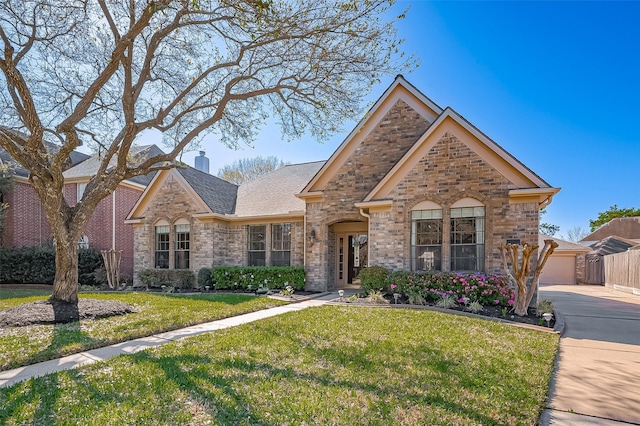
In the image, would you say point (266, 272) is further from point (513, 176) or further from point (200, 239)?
point (513, 176)

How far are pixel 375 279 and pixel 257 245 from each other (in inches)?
253

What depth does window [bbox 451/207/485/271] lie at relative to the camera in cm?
1060

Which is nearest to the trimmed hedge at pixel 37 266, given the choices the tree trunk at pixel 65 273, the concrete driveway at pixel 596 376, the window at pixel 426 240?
the tree trunk at pixel 65 273

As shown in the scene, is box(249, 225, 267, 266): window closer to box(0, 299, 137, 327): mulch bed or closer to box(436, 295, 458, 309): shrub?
box(0, 299, 137, 327): mulch bed

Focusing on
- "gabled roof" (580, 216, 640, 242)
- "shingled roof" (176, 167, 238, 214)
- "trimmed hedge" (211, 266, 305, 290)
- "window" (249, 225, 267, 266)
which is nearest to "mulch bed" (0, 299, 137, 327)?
"trimmed hedge" (211, 266, 305, 290)

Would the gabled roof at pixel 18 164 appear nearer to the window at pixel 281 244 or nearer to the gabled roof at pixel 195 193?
the gabled roof at pixel 195 193

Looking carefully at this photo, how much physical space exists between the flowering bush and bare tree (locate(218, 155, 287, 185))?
2469 cm

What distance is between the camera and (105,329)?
261 inches

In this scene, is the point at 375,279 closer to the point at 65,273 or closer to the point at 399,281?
the point at 399,281

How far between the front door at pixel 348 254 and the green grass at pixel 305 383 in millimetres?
8411

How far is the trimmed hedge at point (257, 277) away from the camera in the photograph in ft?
44.2

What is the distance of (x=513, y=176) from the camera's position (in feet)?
33.7

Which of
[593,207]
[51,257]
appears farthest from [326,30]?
[593,207]

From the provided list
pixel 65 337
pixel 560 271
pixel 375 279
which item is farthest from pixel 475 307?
pixel 560 271
